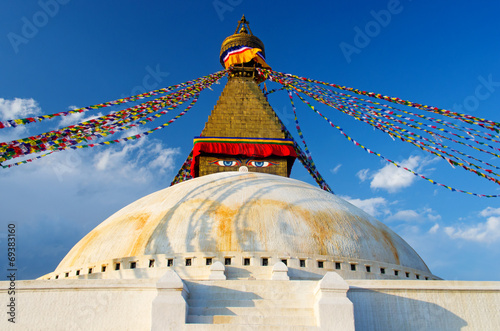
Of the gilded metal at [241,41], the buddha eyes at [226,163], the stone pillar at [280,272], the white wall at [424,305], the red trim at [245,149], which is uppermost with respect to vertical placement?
the gilded metal at [241,41]

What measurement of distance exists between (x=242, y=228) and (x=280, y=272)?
1.60m

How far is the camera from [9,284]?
871cm

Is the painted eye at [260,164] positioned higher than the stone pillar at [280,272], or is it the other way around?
the painted eye at [260,164]

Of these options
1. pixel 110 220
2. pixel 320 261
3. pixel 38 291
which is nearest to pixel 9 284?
pixel 38 291

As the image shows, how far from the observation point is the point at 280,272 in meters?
9.40

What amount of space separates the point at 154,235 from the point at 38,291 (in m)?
2.78

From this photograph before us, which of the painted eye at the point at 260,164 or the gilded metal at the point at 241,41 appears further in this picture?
the gilded metal at the point at 241,41

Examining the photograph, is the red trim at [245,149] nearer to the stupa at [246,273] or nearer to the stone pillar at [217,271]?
the stupa at [246,273]

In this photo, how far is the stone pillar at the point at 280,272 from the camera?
9336 millimetres

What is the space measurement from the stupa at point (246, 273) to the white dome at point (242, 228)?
0.10 feet

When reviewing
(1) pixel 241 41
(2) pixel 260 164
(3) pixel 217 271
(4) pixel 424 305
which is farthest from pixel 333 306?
(1) pixel 241 41

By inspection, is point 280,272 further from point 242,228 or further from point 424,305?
point 424,305

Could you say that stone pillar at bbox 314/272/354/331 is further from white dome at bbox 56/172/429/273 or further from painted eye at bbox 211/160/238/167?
painted eye at bbox 211/160/238/167

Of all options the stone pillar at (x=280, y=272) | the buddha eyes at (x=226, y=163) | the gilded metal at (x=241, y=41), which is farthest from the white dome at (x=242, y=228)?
the gilded metal at (x=241, y=41)
